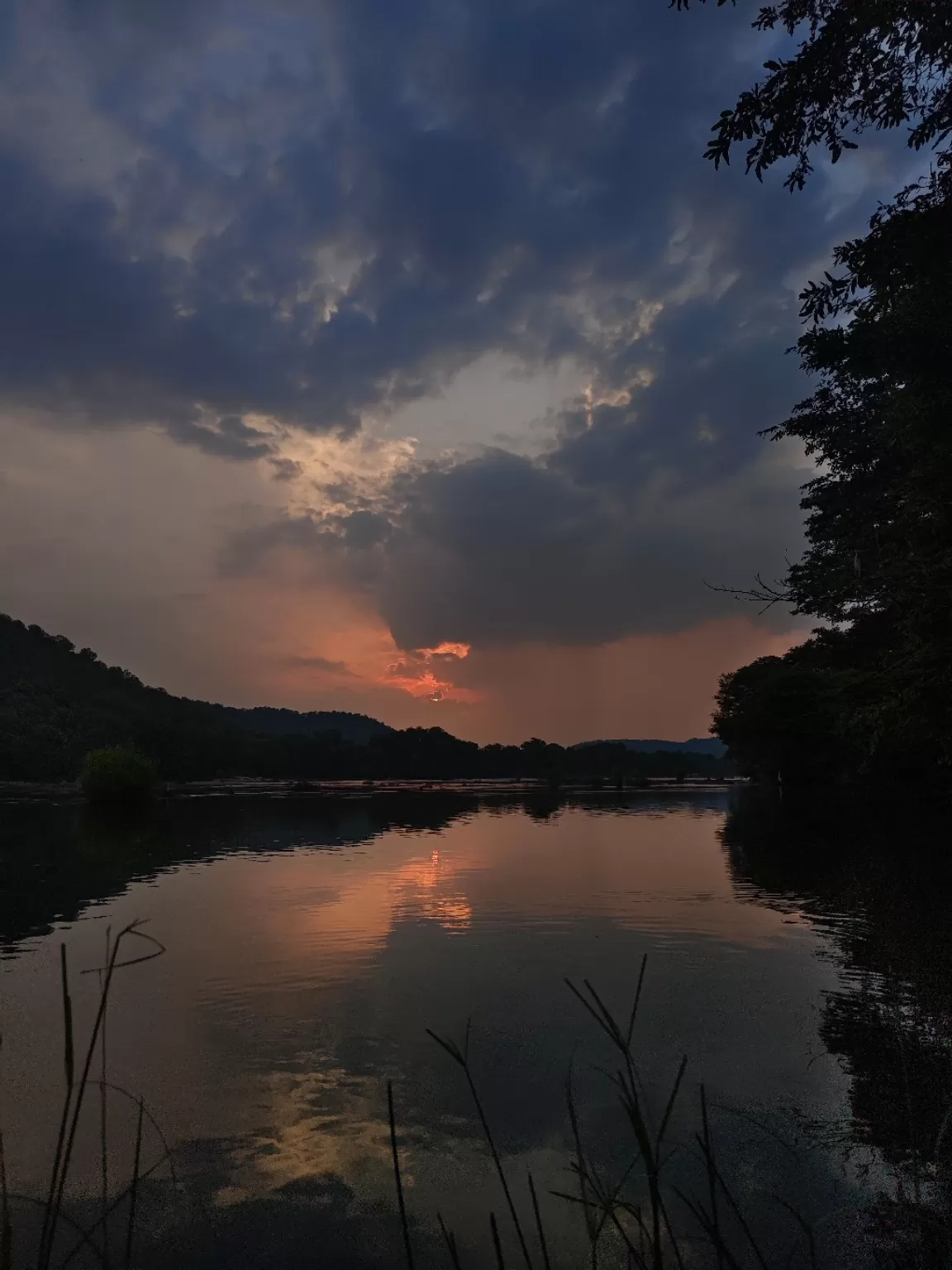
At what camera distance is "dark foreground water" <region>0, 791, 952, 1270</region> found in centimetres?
843

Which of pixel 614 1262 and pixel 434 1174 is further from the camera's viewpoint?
pixel 434 1174

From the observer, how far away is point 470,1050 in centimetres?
1325

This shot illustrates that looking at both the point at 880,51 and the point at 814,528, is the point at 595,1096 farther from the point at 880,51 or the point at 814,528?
the point at 814,528

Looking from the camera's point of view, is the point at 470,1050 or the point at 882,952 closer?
the point at 470,1050

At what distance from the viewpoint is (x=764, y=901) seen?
90.9 ft

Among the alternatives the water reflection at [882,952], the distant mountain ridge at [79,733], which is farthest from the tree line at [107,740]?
the water reflection at [882,952]

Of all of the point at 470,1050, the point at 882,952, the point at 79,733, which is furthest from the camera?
the point at 79,733

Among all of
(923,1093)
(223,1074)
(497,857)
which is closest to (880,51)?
(923,1093)

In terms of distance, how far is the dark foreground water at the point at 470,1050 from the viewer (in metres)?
8.43

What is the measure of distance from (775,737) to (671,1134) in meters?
90.2

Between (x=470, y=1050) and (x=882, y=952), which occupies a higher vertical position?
(x=882, y=952)

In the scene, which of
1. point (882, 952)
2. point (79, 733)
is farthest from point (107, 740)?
point (882, 952)

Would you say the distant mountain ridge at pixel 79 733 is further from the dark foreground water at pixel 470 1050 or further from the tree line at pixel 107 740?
the dark foreground water at pixel 470 1050

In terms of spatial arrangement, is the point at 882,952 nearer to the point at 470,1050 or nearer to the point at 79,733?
the point at 470,1050
